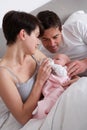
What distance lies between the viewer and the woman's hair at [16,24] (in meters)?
1.18

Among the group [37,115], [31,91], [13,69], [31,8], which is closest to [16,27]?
[13,69]

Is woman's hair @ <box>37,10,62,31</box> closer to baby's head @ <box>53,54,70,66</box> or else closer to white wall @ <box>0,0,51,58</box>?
baby's head @ <box>53,54,70,66</box>

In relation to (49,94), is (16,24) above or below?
above

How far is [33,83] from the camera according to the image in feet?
4.19

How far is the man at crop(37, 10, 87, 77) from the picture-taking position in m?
1.48

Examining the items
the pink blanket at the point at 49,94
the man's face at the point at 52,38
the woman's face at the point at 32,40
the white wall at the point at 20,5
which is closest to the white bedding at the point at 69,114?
the pink blanket at the point at 49,94

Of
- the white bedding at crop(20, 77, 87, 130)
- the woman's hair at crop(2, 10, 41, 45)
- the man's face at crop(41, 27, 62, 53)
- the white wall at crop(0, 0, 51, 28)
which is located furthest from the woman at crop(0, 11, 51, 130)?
the white wall at crop(0, 0, 51, 28)

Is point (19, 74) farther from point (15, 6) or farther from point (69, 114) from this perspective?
point (15, 6)

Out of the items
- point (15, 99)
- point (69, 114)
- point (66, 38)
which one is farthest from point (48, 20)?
point (69, 114)

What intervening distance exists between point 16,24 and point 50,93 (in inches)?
14.9

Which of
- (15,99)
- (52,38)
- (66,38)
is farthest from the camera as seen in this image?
(66,38)

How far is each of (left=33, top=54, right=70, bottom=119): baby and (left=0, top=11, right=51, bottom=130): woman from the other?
0.09ft

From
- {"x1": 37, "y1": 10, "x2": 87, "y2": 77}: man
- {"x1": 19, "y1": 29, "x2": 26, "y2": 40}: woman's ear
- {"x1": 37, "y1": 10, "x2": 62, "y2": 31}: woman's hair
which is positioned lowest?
{"x1": 37, "y1": 10, "x2": 87, "y2": 77}: man

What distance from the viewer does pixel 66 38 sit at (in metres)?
1.65
